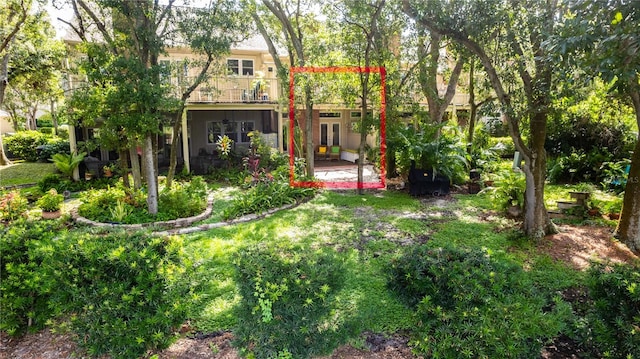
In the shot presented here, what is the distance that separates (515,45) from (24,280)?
7317 millimetres

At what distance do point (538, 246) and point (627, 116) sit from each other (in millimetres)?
8133

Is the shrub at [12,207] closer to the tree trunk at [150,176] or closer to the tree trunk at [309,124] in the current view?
the tree trunk at [150,176]

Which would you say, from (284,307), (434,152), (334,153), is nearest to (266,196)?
(434,152)

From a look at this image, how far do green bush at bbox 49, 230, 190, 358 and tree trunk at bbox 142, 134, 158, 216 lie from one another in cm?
501

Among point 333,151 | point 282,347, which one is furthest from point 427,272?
point 333,151

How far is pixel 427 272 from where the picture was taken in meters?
3.53

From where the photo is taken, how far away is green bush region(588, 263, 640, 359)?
282 centimetres

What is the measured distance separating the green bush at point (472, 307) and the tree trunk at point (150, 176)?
648cm

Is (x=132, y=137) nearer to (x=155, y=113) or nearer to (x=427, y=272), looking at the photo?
(x=155, y=113)

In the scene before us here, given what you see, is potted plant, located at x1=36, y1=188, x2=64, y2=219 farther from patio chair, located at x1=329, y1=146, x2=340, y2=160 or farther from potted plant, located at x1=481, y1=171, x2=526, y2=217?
patio chair, located at x1=329, y1=146, x2=340, y2=160

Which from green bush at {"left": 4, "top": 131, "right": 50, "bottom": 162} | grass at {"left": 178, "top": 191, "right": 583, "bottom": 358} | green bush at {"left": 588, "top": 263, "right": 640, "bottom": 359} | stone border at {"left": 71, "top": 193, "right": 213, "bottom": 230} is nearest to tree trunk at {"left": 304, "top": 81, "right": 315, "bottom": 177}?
grass at {"left": 178, "top": 191, "right": 583, "bottom": 358}

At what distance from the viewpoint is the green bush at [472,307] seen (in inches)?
114

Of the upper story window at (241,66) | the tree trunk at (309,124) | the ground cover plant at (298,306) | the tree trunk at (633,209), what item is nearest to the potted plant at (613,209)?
the tree trunk at (633,209)

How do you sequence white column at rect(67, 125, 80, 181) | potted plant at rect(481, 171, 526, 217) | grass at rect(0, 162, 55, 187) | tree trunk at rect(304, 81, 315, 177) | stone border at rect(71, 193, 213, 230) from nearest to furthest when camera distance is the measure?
1. stone border at rect(71, 193, 213, 230)
2. potted plant at rect(481, 171, 526, 217)
3. tree trunk at rect(304, 81, 315, 177)
4. white column at rect(67, 125, 80, 181)
5. grass at rect(0, 162, 55, 187)
